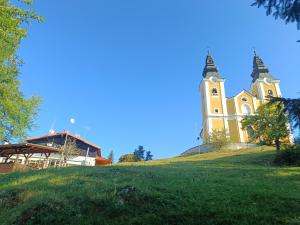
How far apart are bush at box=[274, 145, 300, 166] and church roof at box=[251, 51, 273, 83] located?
46658 mm

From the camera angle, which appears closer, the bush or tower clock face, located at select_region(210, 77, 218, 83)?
the bush

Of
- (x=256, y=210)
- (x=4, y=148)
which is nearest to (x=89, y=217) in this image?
(x=256, y=210)

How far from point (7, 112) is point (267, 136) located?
23.8 metres

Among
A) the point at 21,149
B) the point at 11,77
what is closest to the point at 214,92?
the point at 21,149

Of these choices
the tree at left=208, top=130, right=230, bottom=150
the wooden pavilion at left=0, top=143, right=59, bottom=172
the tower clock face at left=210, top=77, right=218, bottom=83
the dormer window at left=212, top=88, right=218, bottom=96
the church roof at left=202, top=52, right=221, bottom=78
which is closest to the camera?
the wooden pavilion at left=0, top=143, right=59, bottom=172

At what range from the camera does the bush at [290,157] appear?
2014cm

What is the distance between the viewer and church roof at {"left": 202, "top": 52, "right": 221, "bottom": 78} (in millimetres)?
62688

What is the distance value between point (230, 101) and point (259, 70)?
14.2 metres

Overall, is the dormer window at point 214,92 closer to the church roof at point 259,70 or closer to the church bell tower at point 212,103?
the church bell tower at point 212,103

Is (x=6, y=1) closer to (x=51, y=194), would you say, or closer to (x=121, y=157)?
(x=51, y=194)

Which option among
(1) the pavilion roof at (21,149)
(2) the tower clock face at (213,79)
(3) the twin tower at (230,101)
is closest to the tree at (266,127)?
(3) the twin tower at (230,101)

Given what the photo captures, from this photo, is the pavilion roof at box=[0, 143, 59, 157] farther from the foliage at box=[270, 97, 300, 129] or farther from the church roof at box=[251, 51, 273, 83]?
the church roof at box=[251, 51, 273, 83]

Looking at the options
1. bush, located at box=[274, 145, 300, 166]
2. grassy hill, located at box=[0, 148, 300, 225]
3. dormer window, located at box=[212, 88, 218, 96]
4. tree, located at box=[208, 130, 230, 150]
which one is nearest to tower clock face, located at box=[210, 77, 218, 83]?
dormer window, located at box=[212, 88, 218, 96]

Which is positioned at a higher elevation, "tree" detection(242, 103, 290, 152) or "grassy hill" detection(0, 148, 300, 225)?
"tree" detection(242, 103, 290, 152)
